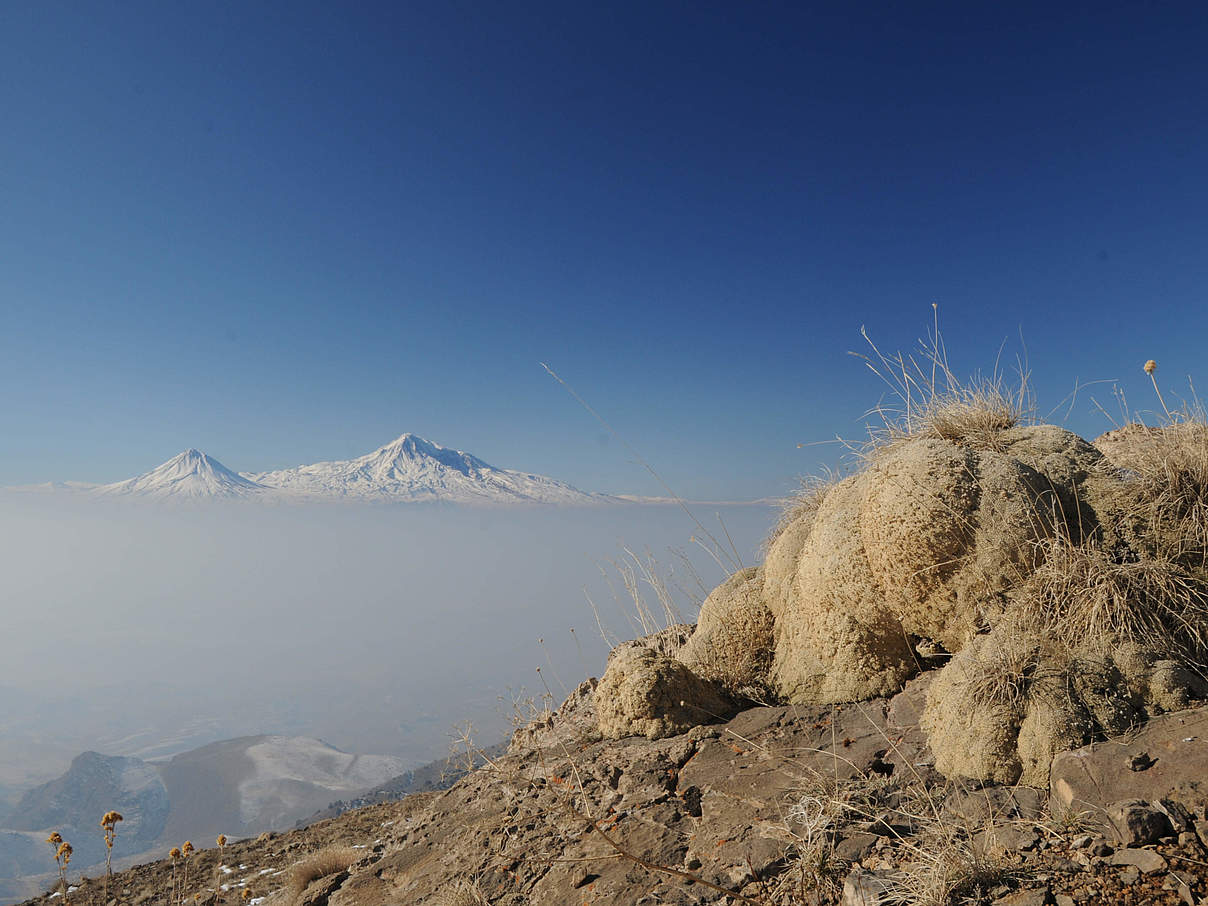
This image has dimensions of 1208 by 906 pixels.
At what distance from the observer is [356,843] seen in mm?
7734

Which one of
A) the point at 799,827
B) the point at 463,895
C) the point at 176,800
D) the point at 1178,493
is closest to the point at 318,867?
the point at 463,895

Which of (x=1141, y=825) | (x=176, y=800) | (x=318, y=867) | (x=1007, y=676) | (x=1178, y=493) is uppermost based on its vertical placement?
(x=1178, y=493)

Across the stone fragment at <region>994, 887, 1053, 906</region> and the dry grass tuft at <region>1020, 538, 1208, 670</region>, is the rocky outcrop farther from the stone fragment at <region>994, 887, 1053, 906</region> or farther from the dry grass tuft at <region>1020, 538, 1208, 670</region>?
the stone fragment at <region>994, 887, 1053, 906</region>

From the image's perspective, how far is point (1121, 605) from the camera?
12.0 ft

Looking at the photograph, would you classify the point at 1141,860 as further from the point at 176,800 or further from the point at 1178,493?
the point at 176,800

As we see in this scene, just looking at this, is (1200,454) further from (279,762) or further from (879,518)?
(279,762)

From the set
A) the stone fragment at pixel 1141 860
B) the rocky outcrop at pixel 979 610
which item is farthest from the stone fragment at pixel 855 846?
the stone fragment at pixel 1141 860

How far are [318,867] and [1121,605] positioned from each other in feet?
23.1

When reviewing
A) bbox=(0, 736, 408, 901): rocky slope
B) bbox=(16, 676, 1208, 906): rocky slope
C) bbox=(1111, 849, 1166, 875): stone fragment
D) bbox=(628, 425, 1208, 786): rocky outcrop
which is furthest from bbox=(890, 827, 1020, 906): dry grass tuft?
bbox=(0, 736, 408, 901): rocky slope

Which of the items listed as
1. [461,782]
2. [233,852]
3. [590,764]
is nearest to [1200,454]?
[590,764]

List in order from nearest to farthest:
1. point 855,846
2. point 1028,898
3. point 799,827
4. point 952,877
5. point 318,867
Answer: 1. point 1028,898
2. point 952,877
3. point 855,846
4. point 799,827
5. point 318,867

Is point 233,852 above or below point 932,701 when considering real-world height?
below

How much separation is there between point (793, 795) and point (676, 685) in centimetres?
172

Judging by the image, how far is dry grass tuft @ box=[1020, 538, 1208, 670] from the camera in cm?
360
